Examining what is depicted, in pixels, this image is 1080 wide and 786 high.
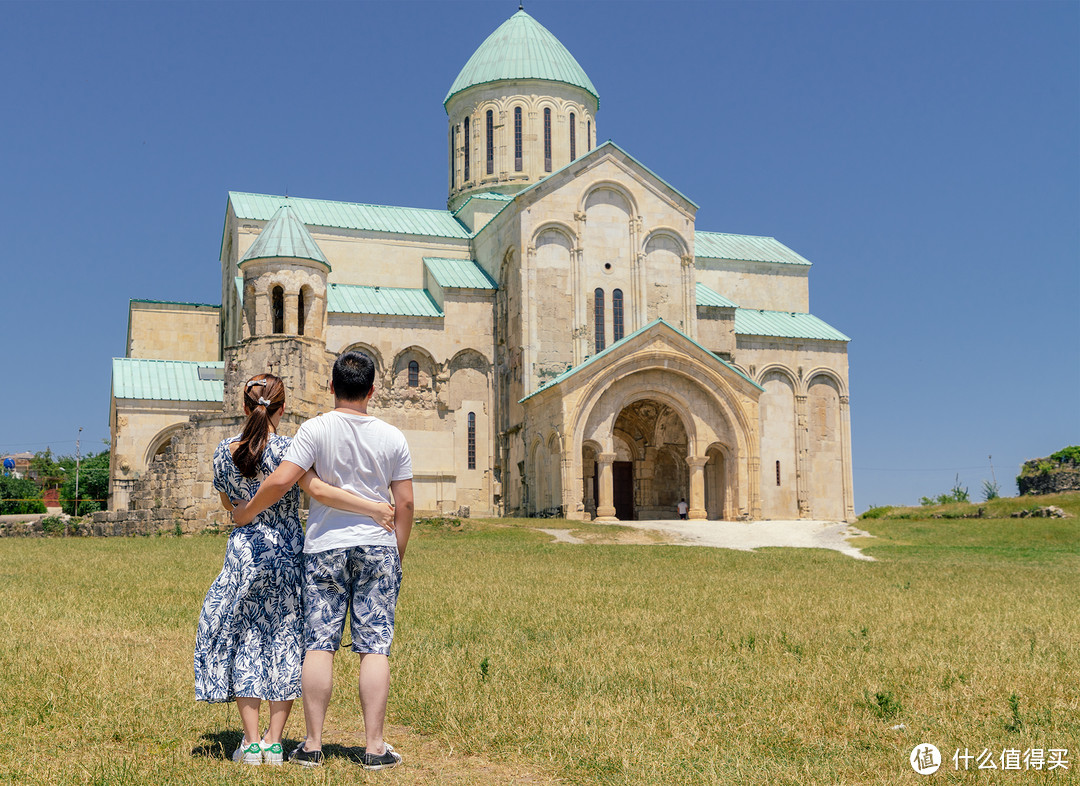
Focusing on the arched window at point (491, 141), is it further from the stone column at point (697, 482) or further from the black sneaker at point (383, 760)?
the black sneaker at point (383, 760)

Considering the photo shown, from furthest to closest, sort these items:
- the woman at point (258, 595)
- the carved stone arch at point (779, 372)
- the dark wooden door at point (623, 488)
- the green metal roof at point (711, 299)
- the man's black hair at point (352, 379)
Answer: the carved stone arch at point (779, 372) → the green metal roof at point (711, 299) → the dark wooden door at point (623, 488) → the man's black hair at point (352, 379) → the woman at point (258, 595)

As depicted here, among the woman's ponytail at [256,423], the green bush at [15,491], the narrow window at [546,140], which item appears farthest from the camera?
the green bush at [15,491]

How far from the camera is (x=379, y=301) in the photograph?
3316 centimetres

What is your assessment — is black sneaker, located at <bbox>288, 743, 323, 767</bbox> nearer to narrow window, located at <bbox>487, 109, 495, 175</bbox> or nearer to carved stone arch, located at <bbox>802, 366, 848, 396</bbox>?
narrow window, located at <bbox>487, 109, 495, 175</bbox>

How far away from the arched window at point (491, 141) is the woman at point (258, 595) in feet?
107

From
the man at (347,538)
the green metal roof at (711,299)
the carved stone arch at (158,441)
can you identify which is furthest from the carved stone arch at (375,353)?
the man at (347,538)

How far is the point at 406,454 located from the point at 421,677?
2197 millimetres

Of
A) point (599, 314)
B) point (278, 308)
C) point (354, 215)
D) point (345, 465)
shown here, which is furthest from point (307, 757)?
point (354, 215)

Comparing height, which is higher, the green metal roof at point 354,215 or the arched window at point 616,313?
the green metal roof at point 354,215

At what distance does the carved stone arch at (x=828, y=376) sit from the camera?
1451 inches

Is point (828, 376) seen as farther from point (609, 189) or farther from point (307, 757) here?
point (307, 757)

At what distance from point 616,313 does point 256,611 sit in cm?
2810

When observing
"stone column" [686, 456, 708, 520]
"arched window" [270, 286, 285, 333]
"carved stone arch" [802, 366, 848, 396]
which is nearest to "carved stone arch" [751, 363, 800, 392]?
"carved stone arch" [802, 366, 848, 396]

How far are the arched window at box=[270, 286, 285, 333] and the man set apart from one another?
21.5m
